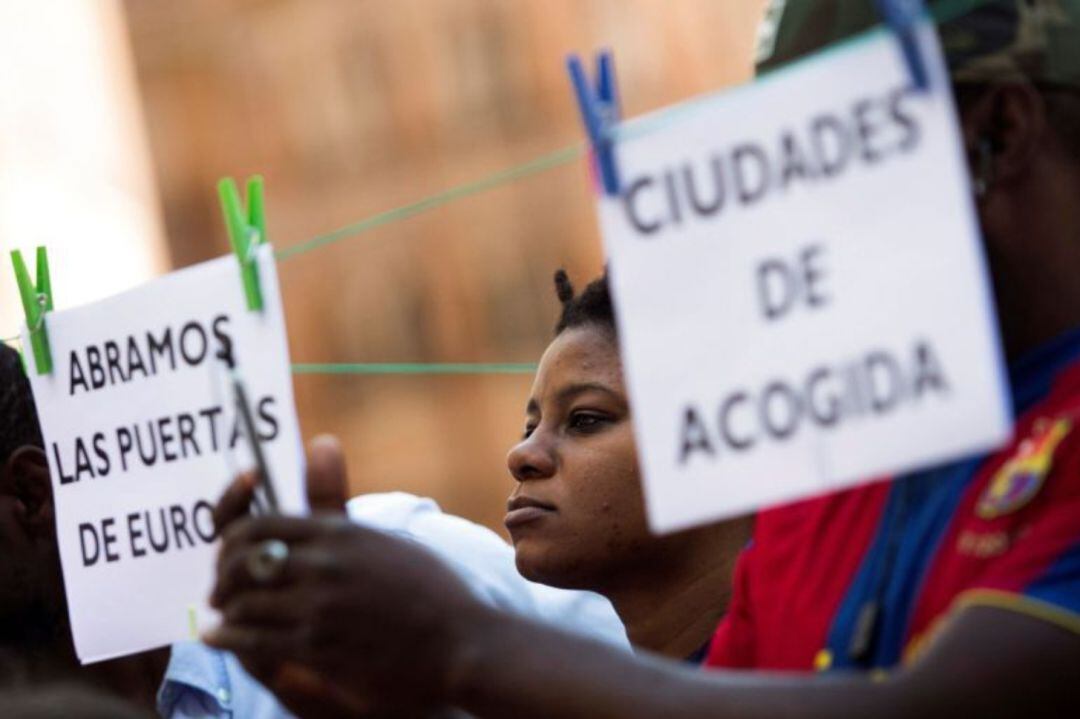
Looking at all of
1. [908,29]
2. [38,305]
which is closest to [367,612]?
[908,29]

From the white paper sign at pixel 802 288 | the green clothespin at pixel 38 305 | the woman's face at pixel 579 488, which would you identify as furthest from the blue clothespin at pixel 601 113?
the woman's face at pixel 579 488

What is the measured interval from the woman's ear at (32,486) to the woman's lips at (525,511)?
758 mm

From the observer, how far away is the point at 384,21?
4122cm

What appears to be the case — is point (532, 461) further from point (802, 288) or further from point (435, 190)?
point (435, 190)

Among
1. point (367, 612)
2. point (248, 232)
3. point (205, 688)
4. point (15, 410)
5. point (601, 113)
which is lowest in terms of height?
point (205, 688)

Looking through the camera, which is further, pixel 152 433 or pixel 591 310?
pixel 591 310

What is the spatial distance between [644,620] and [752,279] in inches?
64.8

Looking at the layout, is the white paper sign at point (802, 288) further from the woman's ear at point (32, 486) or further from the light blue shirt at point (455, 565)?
the woman's ear at point (32, 486)

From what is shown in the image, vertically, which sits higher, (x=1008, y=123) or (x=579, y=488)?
(x=1008, y=123)

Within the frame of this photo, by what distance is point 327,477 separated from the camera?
263 cm

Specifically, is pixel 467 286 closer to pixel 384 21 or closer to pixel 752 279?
pixel 384 21

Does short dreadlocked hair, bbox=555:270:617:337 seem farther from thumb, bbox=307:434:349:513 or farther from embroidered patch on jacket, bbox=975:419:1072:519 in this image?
embroidered patch on jacket, bbox=975:419:1072:519

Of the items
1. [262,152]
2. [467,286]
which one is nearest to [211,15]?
[262,152]

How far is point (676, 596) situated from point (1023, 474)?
1662 millimetres
